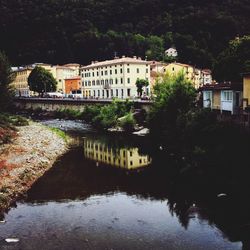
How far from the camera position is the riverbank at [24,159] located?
27.0 m

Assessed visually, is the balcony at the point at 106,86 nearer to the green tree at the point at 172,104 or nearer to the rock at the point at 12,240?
the green tree at the point at 172,104

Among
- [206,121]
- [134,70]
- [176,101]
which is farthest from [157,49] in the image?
[206,121]

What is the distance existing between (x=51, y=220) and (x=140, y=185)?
9196 millimetres

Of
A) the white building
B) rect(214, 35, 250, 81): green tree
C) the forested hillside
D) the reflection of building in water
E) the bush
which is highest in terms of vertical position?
the forested hillside

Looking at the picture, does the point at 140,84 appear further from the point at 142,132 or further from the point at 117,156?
the point at 117,156

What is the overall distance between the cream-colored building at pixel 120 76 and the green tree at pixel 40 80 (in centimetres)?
1589

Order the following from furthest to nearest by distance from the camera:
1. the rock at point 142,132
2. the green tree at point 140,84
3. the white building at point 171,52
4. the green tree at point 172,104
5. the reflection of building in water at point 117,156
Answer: the white building at point 171,52
the green tree at point 140,84
the rock at point 142,132
the green tree at point 172,104
the reflection of building in water at point 117,156

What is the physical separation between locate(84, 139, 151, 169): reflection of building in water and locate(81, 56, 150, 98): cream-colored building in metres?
42.0

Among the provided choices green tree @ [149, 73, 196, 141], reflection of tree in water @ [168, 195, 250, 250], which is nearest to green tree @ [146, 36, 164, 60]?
green tree @ [149, 73, 196, 141]

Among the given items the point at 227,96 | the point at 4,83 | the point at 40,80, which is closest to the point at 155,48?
the point at 40,80

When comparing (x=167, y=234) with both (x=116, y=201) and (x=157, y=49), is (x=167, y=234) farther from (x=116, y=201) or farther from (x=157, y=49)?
(x=157, y=49)

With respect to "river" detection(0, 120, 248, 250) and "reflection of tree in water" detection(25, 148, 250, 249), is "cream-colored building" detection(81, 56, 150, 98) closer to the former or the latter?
"reflection of tree in water" detection(25, 148, 250, 249)

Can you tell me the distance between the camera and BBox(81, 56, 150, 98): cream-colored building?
88562mm

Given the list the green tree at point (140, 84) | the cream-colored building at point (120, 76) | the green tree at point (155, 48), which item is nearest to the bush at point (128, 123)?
the green tree at point (140, 84)
